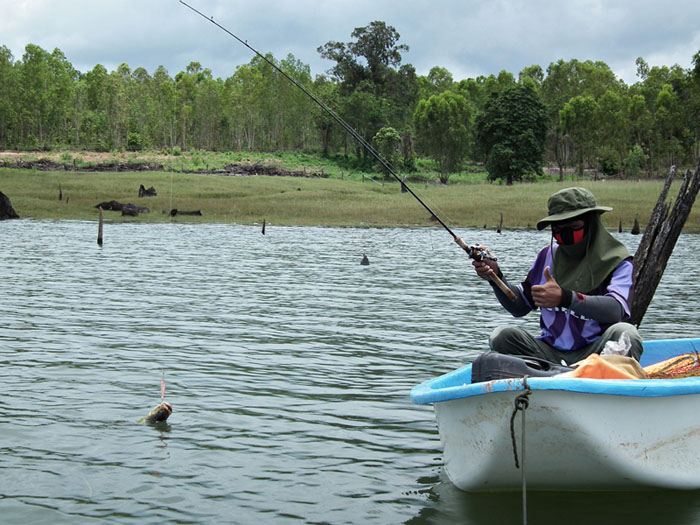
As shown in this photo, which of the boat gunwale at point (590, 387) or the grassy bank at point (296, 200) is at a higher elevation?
the grassy bank at point (296, 200)

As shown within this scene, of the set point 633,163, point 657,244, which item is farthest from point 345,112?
point 657,244

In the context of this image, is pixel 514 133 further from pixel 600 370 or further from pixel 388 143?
pixel 600 370

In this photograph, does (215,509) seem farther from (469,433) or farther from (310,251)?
(310,251)

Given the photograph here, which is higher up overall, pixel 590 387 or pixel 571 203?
pixel 571 203

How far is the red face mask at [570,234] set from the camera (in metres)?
6.68

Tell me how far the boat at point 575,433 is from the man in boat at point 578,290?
691mm

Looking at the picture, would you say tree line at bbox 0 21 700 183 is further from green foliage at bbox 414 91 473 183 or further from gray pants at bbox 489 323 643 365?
gray pants at bbox 489 323 643 365

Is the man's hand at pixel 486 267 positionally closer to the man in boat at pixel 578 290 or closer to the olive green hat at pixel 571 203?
the man in boat at pixel 578 290

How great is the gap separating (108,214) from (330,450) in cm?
4933

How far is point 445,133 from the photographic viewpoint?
8881 centimetres

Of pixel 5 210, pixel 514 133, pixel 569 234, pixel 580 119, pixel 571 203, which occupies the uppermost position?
pixel 580 119

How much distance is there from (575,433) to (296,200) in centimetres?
5529

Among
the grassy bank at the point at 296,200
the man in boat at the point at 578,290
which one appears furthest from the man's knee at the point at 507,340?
the grassy bank at the point at 296,200

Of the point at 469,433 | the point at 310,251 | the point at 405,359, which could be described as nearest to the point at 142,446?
the point at 469,433
